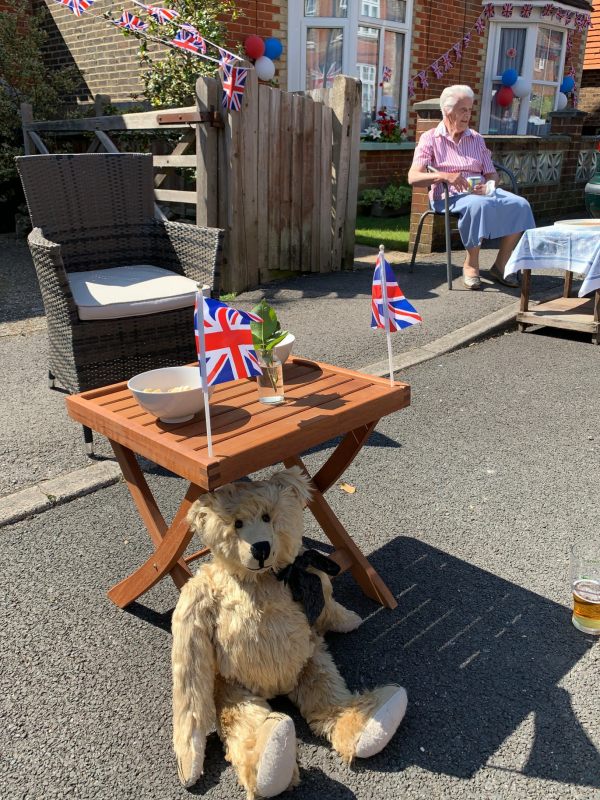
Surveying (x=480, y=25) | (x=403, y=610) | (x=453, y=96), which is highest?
(x=480, y=25)

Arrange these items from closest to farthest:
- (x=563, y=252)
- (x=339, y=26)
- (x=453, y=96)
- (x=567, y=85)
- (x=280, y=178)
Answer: (x=563, y=252)
(x=453, y=96)
(x=280, y=178)
(x=339, y=26)
(x=567, y=85)

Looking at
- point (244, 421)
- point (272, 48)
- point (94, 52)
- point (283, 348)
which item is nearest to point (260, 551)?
point (244, 421)

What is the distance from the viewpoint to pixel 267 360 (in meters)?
2.26

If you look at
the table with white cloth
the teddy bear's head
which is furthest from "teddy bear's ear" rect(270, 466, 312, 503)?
the table with white cloth

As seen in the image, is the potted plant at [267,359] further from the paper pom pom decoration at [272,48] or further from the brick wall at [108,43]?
the paper pom pom decoration at [272,48]

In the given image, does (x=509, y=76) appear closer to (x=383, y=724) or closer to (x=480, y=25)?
(x=480, y=25)

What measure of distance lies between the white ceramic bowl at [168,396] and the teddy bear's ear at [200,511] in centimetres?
29

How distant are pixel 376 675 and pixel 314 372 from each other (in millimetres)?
1045

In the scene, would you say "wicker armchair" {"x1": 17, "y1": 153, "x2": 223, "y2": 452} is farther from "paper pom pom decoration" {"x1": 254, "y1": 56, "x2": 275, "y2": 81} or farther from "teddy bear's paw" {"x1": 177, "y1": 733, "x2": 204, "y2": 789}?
"paper pom pom decoration" {"x1": 254, "y1": 56, "x2": 275, "y2": 81}

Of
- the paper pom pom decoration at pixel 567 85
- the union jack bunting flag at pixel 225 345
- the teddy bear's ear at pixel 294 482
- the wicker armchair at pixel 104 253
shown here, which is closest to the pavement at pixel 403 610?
the wicker armchair at pixel 104 253

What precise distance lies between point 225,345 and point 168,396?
0.26 meters

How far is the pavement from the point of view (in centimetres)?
181

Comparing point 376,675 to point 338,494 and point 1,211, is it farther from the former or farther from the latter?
point 1,211

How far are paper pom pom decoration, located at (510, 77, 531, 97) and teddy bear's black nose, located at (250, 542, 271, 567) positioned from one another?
543 inches
